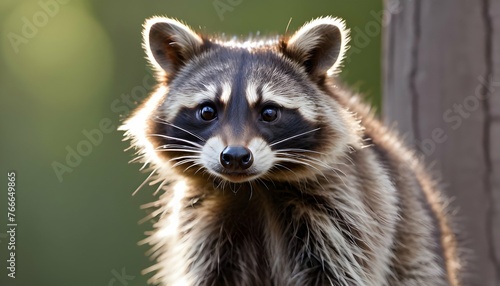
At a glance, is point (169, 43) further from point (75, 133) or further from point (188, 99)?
point (75, 133)

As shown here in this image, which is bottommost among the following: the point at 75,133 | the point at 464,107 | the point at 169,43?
the point at 75,133

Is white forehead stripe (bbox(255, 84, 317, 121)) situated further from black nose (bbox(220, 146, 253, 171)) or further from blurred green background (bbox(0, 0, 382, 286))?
blurred green background (bbox(0, 0, 382, 286))

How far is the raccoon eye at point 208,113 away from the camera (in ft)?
13.4

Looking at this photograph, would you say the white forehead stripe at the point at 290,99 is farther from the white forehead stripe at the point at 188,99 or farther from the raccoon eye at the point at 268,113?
the white forehead stripe at the point at 188,99

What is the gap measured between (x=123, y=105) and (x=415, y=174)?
631cm

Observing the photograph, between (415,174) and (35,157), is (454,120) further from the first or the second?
(35,157)

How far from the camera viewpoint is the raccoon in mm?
4098

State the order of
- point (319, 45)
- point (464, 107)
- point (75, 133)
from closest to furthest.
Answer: point (319, 45)
point (464, 107)
point (75, 133)

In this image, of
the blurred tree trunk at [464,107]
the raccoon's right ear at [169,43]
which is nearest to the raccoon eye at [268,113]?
the raccoon's right ear at [169,43]

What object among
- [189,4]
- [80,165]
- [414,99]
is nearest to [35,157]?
[80,165]

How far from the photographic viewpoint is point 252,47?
436 centimetres

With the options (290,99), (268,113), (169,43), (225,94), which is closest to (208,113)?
(225,94)

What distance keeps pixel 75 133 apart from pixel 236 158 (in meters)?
6.96

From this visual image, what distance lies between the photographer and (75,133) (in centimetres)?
1047
